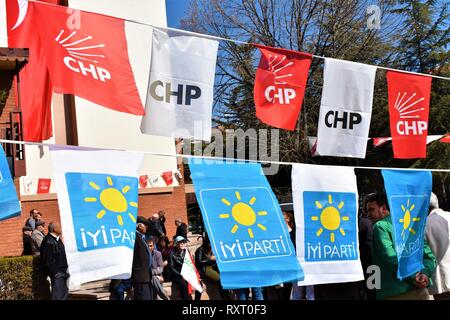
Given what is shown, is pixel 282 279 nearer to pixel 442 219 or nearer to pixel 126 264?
pixel 126 264

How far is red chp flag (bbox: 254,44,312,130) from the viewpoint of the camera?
6527 millimetres

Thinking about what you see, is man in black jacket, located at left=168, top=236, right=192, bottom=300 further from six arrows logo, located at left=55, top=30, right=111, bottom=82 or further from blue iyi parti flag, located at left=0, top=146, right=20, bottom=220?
blue iyi parti flag, located at left=0, top=146, right=20, bottom=220

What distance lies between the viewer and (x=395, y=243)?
5.93 metres

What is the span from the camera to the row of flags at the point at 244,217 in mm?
4562

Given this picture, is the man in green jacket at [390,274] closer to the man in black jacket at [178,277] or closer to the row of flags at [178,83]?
the row of flags at [178,83]

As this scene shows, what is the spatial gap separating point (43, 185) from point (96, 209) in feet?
47.8

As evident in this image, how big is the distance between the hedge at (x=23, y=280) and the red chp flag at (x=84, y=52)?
628 cm

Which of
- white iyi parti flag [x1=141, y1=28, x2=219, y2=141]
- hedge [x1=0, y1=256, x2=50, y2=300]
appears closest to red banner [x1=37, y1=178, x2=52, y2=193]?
hedge [x1=0, y1=256, x2=50, y2=300]

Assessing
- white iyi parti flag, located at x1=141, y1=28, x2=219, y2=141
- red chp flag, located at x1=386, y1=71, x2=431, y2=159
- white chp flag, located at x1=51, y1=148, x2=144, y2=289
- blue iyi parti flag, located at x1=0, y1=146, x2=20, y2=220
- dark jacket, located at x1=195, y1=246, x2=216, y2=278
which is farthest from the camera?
dark jacket, located at x1=195, y1=246, x2=216, y2=278

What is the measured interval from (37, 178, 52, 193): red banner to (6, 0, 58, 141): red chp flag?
11.9 m

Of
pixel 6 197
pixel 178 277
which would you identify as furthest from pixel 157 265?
pixel 6 197

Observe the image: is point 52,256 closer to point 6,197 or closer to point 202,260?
point 202,260

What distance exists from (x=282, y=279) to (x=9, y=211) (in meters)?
2.46

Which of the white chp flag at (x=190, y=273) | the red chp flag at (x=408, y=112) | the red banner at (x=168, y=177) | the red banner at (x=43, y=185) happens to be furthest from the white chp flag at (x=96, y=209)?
the red banner at (x=168, y=177)
